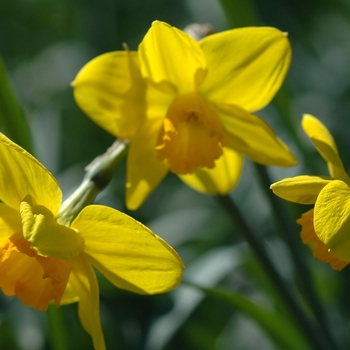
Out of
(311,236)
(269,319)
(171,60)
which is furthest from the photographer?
(269,319)

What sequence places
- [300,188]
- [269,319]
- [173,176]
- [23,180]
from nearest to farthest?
1. [300,188]
2. [23,180]
3. [269,319]
4. [173,176]

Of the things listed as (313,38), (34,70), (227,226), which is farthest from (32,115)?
(313,38)

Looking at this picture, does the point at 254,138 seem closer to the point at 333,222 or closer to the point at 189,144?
the point at 189,144

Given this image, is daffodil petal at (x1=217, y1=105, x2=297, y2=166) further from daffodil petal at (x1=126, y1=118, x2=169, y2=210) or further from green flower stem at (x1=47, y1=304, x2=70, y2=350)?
green flower stem at (x1=47, y1=304, x2=70, y2=350)

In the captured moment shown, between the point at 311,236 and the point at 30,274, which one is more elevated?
the point at 30,274

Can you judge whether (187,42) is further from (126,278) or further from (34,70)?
(34,70)

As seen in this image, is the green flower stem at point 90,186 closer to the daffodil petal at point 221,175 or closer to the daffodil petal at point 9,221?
the daffodil petal at point 9,221

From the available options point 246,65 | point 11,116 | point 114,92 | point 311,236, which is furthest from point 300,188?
point 11,116
